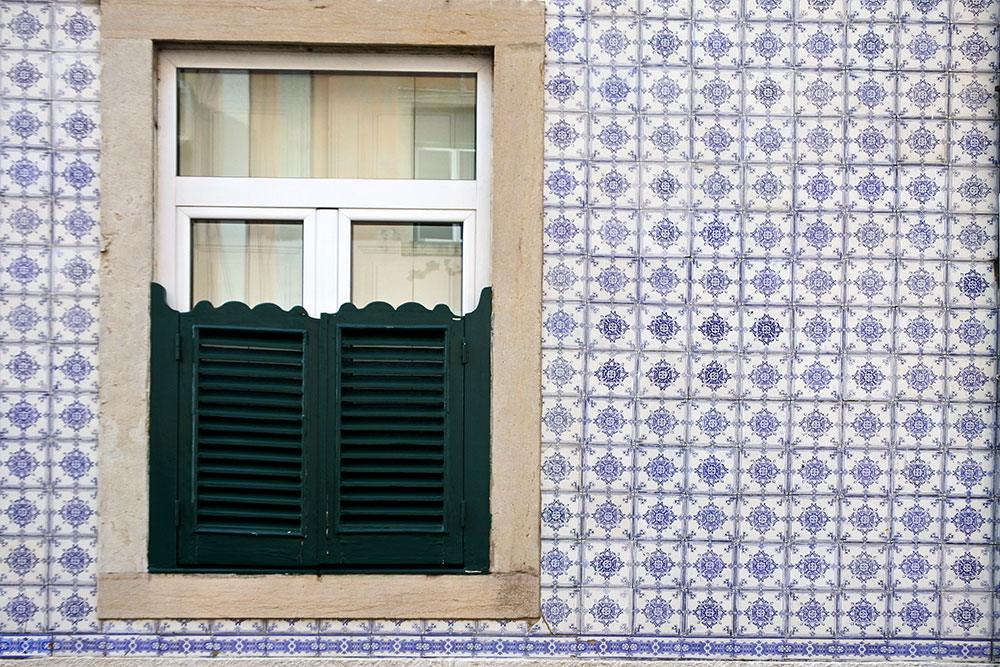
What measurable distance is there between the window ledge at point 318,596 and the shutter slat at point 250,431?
22 centimetres

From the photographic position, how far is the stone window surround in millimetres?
3389

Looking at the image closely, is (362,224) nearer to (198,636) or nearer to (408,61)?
(408,61)

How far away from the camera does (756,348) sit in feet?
11.3

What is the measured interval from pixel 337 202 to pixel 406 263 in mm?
359

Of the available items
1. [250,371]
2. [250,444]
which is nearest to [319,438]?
[250,444]

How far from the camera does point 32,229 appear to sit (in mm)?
3398

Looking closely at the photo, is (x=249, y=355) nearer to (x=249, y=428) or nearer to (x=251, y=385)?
(x=251, y=385)

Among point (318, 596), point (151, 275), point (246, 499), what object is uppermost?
point (151, 275)

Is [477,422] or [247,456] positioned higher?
[477,422]

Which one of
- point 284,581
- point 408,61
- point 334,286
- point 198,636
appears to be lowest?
point 198,636

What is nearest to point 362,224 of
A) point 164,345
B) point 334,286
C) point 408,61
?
point 334,286

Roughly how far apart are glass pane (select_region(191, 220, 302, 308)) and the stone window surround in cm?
23

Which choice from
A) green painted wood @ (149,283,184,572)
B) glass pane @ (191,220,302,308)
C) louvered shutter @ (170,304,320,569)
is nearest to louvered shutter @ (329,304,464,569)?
louvered shutter @ (170,304,320,569)

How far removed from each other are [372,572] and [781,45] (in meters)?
2.55
